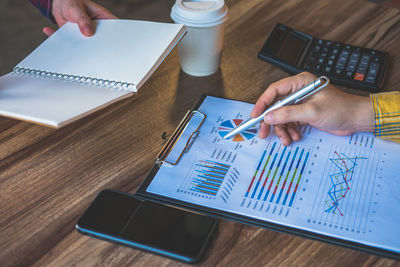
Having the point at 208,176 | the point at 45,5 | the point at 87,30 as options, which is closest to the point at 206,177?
the point at 208,176

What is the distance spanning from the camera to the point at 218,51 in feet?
2.97

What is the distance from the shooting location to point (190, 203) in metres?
0.65

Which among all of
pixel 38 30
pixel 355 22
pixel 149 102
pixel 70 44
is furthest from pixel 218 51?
pixel 38 30

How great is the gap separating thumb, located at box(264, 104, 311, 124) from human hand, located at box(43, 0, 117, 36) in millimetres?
427

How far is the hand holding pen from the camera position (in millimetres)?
736

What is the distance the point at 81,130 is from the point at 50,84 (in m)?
0.11

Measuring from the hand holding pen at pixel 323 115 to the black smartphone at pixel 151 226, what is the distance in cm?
23

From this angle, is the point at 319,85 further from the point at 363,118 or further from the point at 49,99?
the point at 49,99

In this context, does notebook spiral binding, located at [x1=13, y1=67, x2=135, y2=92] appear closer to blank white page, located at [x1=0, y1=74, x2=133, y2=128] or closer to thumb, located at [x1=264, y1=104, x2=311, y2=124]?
blank white page, located at [x1=0, y1=74, x2=133, y2=128]

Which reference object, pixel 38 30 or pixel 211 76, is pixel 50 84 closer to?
pixel 211 76

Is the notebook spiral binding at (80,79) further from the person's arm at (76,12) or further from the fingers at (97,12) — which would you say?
the fingers at (97,12)

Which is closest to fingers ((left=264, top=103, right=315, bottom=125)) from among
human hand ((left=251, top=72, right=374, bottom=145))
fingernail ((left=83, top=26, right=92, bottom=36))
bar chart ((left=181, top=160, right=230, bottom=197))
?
human hand ((left=251, top=72, right=374, bottom=145))

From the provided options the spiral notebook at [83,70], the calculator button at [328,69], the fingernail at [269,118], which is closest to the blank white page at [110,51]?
the spiral notebook at [83,70]

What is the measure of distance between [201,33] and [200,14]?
4 centimetres
